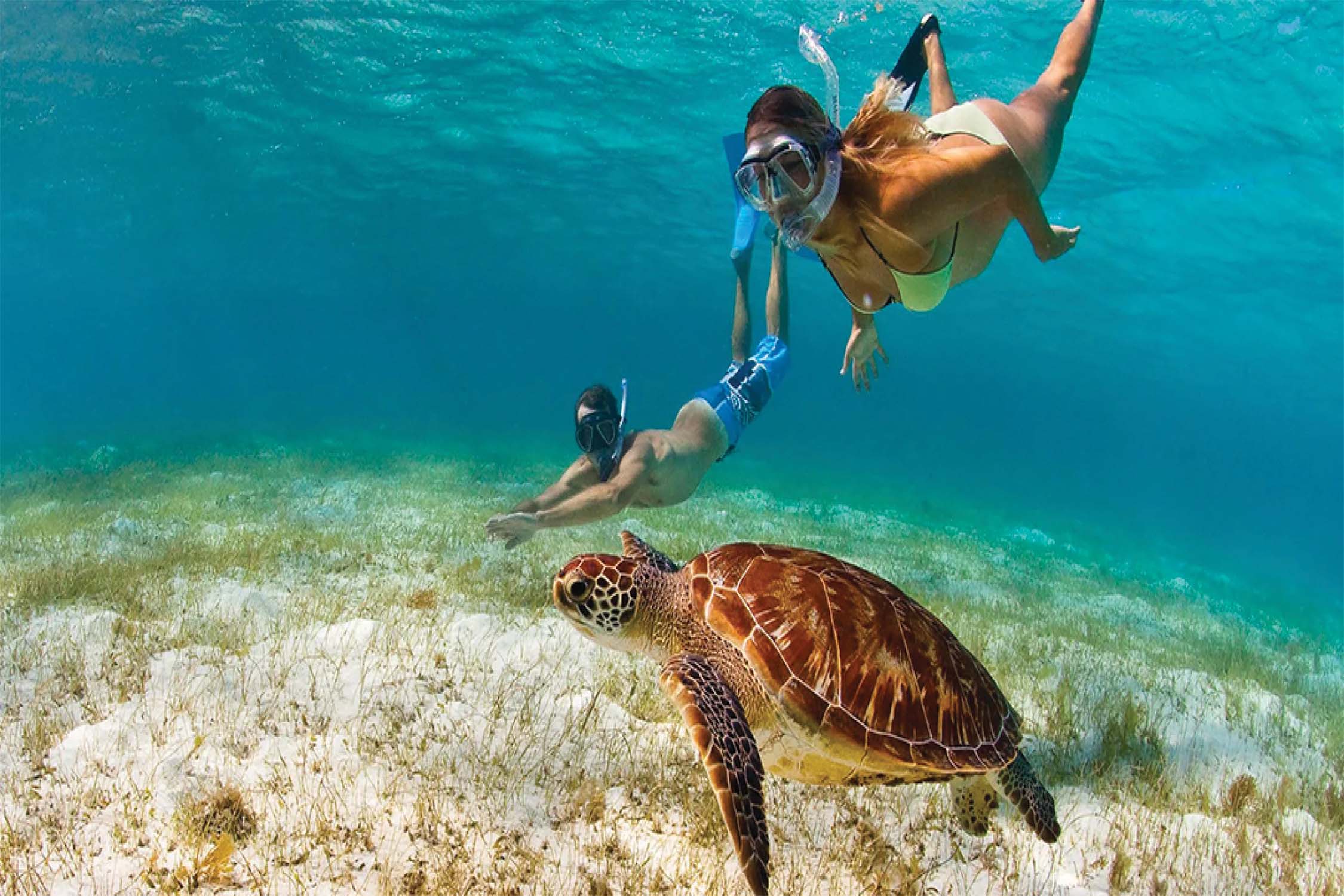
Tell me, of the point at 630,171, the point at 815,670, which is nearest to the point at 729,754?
the point at 815,670

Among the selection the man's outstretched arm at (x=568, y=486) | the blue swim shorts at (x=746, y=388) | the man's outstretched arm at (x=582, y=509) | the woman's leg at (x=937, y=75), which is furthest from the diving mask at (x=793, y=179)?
the blue swim shorts at (x=746, y=388)

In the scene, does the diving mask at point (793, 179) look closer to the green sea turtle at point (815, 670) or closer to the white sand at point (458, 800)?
the green sea turtle at point (815, 670)

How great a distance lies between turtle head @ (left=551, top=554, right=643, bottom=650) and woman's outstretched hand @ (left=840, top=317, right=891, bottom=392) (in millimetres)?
3019

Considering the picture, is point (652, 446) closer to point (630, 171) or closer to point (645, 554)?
point (645, 554)

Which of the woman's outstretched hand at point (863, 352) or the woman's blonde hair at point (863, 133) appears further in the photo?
the woman's outstretched hand at point (863, 352)

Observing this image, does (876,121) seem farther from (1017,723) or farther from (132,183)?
(132,183)

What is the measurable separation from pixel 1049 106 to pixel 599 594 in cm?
471

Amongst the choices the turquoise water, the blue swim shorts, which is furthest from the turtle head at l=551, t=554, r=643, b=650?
the turquoise water

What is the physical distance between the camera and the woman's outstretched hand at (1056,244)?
420 centimetres

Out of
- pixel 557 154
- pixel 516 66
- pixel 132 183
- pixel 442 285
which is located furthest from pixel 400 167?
pixel 442 285

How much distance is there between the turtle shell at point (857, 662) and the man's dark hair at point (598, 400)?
4127 mm

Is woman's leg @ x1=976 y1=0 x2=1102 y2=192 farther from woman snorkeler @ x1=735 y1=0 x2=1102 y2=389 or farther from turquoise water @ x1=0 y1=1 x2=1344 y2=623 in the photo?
turquoise water @ x1=0 y1=1 x2=1344 y2=623

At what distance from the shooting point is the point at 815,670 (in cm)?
317

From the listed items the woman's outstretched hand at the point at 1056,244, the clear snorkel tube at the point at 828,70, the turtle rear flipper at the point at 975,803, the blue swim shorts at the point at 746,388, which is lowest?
the blue swim shorts at the point at 746,388
